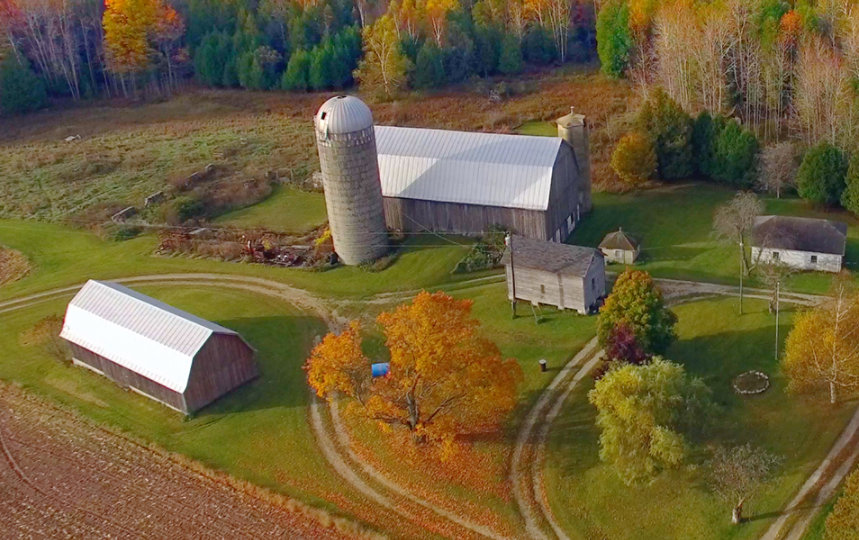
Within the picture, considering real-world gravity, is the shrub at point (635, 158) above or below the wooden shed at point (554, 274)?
above

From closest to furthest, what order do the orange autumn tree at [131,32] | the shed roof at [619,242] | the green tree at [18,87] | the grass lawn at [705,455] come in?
the grass lawn at [705,455]
the shed roof at [619,242]
the green tree at [18,87]
the orange autumn tree at [131,32]

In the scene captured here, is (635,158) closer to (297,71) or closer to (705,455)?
(705,455)

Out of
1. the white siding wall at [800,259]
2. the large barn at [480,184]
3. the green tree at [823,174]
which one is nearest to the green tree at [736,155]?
Result: the green tree at [823,174]

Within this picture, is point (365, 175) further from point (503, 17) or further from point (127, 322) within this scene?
point (503, 17)

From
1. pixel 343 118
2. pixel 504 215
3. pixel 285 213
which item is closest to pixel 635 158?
pixel 504 215

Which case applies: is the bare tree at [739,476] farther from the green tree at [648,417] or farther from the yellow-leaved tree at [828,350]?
the yellow-leaved tree at [828,350]

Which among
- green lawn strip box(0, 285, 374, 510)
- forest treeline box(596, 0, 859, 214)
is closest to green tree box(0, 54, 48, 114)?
green lawn strip box(0, 285, 374, 510)

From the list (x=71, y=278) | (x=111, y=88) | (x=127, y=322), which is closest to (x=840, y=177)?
(x=127, y=322)
